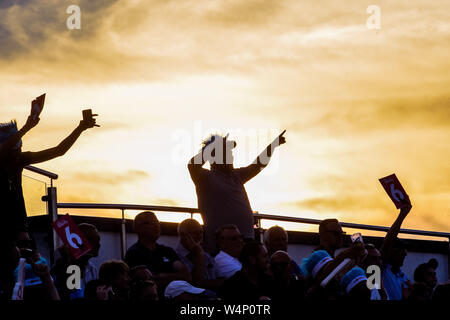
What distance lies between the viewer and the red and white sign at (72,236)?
9.97m

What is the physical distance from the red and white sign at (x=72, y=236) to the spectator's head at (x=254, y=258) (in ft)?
5.65

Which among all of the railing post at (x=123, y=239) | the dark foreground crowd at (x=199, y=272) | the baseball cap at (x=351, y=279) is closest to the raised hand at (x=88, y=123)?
the dark foreground crowd at (x=199, y=272)

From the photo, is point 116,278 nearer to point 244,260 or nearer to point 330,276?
point 244,260

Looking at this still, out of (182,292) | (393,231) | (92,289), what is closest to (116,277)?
(92,289)

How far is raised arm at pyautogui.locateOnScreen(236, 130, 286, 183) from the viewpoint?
13.0m

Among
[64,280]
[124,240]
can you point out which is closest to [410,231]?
[124,240]

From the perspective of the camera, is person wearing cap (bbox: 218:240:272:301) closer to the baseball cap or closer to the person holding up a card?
the baseball cap

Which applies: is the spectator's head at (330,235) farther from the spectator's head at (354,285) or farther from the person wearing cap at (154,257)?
the person wearing cap at (154,257)

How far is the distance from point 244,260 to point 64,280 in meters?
2.04

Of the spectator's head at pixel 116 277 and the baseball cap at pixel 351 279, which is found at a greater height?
the spectator's head at pixel 116 277

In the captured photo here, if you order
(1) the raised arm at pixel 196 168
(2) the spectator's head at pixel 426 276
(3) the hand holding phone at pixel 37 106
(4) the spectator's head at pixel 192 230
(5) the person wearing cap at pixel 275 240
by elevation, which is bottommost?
(2) the spectator's head at pixel 426 276

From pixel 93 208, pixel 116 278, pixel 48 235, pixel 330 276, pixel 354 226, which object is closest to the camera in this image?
pixel 116 278

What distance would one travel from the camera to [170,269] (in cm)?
1059

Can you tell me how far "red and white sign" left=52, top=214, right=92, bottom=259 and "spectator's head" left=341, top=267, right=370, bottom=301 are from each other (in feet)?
9.23
